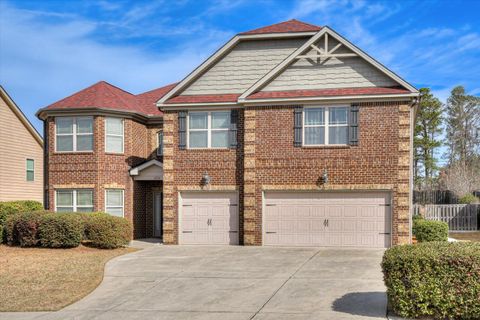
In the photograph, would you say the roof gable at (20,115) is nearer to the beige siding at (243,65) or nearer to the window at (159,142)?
the window at (159,142)

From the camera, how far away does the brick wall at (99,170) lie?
2256 cm

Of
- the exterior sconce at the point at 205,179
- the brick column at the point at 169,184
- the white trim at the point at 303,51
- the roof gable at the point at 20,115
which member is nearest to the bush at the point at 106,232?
the brick column at the point at 169,184

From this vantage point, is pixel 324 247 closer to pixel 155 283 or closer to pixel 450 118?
pixel 155 283

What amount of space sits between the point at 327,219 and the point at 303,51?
20.0 feet

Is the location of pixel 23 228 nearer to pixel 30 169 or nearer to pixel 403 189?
pixel 30 169

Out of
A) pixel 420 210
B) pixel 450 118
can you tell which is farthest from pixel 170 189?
pixel 450 118

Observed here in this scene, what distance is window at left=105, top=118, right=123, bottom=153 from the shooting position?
22828mm

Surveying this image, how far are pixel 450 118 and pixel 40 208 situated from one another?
45.2m

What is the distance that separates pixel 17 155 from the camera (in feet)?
99.1

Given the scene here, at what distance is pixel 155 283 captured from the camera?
44.2 feet

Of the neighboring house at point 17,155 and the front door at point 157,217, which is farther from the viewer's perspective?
the neighboring house at point 17,155

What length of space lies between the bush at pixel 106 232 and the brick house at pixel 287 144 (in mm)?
1893

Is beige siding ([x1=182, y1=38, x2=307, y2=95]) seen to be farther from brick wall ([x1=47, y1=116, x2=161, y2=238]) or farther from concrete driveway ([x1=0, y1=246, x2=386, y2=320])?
concrete driveway ([x1=0, y1=246, x2=386, y2=320])

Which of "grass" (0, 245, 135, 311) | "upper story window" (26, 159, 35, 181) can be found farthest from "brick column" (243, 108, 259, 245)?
"upper story window" (26, 159, 35, 181)
